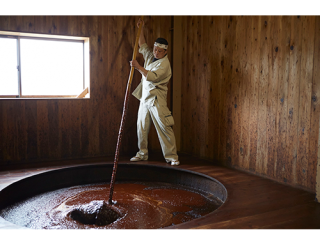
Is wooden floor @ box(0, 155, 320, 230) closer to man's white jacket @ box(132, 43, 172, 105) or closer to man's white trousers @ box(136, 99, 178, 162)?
man's white trousers @ box(136, 99, 178, 162)

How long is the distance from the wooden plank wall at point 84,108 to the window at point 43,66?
0.15m

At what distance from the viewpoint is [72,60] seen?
13.3 ft

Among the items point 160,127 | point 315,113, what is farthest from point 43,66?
point 315,113

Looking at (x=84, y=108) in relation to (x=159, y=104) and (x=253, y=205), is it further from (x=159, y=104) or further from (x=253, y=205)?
(x=253, y=205)

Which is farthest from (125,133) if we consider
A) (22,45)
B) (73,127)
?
(22,45)

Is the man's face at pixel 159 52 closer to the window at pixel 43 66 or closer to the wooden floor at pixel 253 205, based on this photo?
the window at pixel 43 66

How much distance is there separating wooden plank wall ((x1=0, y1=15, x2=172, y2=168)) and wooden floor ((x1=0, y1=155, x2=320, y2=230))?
49 cm

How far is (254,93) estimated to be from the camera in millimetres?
3273

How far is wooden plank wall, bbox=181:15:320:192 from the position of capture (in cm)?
272

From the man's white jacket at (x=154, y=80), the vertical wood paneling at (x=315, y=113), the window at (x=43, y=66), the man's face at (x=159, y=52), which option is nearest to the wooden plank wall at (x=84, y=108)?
the window at (x=43, y=66)

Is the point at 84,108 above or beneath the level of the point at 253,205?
above

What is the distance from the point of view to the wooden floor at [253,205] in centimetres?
195

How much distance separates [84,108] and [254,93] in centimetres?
223

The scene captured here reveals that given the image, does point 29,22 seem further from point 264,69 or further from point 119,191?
point 264,69
